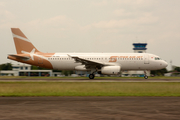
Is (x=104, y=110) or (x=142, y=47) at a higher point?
(x=142, y=47)

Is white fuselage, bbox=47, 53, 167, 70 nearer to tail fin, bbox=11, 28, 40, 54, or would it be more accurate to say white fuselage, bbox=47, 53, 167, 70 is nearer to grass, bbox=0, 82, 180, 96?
tail fin, bbox=11, 28, 40, 54

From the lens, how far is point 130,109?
33.1ft

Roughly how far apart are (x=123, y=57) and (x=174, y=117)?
1099 inches

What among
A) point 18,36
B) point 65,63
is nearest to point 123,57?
point 65,63

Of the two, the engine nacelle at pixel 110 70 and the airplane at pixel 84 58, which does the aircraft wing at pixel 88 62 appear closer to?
the airplane at pixel 84 58

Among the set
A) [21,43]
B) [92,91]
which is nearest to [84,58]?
[21,43]

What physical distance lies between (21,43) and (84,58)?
10.3 metres

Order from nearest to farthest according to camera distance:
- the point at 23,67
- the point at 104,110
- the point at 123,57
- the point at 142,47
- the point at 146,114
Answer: the point at 146,114, the point at 104,110, the point at 123,57, the point at 142,47, the point at 23,67

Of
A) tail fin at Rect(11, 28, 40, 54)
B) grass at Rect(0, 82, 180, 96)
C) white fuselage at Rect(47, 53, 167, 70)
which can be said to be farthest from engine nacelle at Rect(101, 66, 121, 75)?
grass at Rect(0, 82, 180, 96)

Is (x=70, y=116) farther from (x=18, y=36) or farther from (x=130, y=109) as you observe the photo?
(x=18, y=36)

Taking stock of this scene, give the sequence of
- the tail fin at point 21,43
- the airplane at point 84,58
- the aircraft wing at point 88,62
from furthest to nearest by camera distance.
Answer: the tail fin at point 21,43, the airplane at point 84,58, the aircraft wing at point 88,62

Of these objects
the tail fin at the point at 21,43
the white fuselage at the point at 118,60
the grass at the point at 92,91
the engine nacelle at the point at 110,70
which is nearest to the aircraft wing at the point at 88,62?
the engine nacelle at the point at 110,70

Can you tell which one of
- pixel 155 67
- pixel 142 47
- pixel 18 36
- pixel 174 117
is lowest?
pixel 174 117

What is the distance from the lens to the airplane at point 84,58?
36062 millimetres
